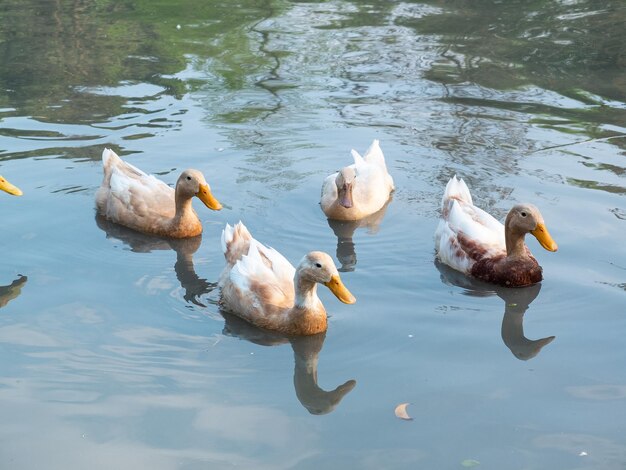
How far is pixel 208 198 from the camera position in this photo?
988cm

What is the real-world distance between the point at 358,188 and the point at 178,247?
79.5 inches

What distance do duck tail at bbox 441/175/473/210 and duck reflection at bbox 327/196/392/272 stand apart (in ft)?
2.58

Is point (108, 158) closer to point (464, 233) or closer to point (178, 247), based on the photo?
point (178, 247)

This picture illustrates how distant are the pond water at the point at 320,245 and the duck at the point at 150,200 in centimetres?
20

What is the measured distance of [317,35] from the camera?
16.9 m

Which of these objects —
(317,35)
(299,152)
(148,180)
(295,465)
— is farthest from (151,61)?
(295,465)

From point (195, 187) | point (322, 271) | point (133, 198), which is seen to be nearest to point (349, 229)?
point (195, 187)

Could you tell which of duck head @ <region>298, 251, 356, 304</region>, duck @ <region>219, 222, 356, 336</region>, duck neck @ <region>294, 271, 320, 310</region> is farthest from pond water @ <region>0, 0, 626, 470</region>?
duck head @ <region>298, 251, 356, 304</region>

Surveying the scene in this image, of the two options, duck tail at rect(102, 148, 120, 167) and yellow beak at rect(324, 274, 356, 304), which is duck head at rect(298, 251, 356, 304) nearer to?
yellow beak at rect(324, 274, 356, 304)

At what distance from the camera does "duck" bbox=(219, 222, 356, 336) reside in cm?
768

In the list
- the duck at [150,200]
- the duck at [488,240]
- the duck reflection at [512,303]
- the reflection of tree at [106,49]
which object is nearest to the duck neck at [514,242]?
the duck at [488,240]

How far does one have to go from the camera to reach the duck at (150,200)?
389 inches

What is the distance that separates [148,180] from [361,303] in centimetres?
316

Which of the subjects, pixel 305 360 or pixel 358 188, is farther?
pixel 358 188
